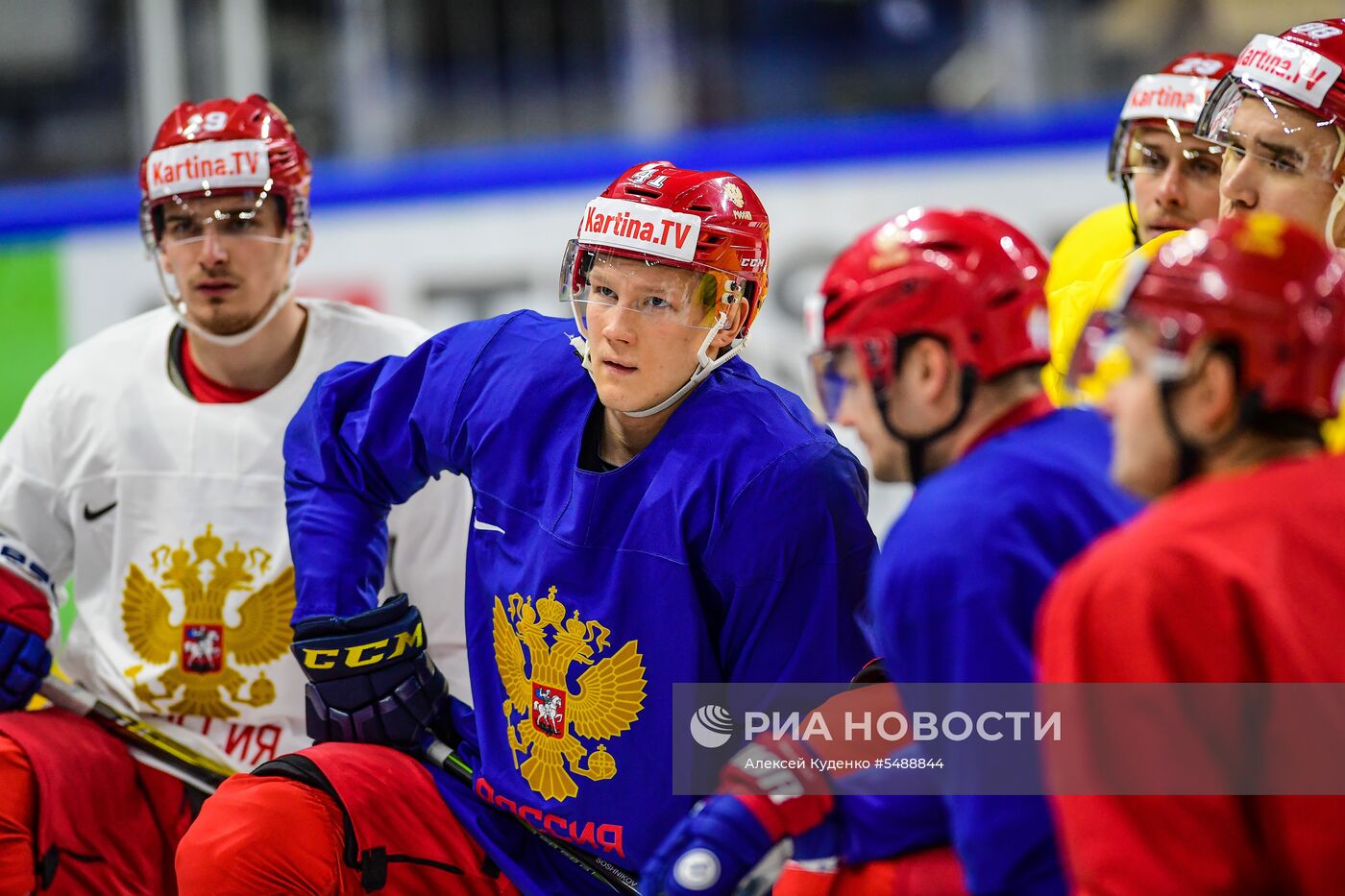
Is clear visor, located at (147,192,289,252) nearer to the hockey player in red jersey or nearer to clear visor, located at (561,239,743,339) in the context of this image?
clear visor, located at (561,239,743,339)

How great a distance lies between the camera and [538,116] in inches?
233

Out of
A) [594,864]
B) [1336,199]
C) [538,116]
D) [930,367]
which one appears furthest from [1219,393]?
[538,116]

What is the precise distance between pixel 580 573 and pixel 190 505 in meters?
0.98

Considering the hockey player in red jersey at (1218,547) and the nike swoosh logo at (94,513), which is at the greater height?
the hockey player in red jersey at (1218,547)

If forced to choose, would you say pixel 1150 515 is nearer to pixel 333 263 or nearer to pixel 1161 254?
pixel 1161 254

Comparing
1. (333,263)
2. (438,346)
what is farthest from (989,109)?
(438,346)

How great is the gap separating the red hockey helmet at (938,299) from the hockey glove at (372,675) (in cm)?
103

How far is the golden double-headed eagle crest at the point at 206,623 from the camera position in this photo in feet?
9.56

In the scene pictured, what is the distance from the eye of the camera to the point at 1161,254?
153cm

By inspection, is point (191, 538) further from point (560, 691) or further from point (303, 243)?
point (560, 691)

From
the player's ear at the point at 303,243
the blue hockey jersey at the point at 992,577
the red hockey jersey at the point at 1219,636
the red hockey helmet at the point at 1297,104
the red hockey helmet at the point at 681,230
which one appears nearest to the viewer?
the red hockey jersey at the point at 1219,636

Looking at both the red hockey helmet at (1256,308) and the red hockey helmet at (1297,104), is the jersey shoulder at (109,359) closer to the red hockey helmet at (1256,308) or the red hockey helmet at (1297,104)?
the red hockey helmet at (1297,104)

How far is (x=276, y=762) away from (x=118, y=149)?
12.3ft

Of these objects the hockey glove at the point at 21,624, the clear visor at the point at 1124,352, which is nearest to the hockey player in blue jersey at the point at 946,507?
the clear visor at the point at 1124,352
